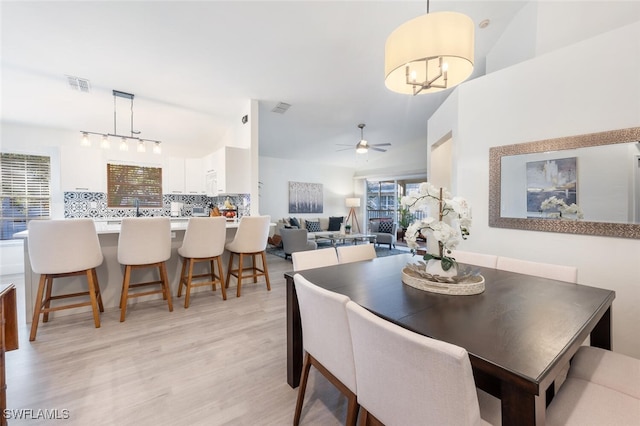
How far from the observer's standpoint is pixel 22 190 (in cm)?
457

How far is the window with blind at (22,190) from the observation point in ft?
14.7

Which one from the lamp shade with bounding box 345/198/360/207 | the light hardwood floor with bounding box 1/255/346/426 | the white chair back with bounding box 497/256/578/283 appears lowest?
the light hardwood floor with bounding box 1/255/346/426

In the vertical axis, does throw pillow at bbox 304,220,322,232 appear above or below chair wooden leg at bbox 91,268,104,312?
above

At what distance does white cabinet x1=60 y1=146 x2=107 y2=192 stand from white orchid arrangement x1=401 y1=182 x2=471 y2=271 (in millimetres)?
5483

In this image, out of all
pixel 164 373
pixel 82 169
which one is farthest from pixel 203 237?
pixel 82 169

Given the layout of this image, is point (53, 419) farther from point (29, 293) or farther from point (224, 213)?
point (224, 213)

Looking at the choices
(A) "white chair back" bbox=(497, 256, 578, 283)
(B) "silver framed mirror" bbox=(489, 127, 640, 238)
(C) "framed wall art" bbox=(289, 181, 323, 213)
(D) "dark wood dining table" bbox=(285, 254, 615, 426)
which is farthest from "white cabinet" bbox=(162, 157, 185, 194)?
(A) "white chair back" bbox=(497, 256, 578, 283)

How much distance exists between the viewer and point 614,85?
1.99 meters

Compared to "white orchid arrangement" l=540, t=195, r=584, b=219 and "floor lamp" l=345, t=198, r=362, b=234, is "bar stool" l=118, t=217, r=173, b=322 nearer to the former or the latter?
"white orchid arrangement" l=540, t=195, r=584, b=219

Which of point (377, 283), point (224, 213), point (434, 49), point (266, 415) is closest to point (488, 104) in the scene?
point (434, 49)

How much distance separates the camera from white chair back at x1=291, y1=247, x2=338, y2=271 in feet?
6.37

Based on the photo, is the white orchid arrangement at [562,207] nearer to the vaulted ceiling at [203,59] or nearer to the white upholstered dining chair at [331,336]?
the vaulted ceiling at [203,59]

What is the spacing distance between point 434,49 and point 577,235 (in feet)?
6.77

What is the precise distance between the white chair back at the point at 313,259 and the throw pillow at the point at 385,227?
6001 millimetres
